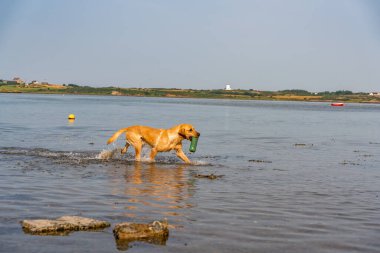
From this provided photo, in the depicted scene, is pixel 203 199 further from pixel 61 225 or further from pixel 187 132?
pixel 187 132

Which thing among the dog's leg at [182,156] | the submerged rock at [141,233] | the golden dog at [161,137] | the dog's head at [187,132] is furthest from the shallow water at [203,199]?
the dog's head at [187,132]


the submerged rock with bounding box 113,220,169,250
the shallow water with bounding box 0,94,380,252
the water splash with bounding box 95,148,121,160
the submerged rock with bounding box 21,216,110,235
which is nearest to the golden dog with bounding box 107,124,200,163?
the shallow water with bounding box 0,94,380,252

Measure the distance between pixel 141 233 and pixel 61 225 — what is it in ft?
4.11

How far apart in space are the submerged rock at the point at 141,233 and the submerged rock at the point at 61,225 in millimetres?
473

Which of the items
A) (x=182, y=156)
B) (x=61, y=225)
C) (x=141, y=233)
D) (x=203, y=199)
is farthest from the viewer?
(x=182, y=156)

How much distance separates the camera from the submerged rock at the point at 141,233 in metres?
8.05

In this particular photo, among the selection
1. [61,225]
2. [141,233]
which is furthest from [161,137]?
[141,233]

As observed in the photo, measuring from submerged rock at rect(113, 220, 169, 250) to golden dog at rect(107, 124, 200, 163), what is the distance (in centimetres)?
978

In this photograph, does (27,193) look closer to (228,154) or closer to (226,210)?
(226,210)

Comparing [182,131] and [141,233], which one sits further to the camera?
[182,131]

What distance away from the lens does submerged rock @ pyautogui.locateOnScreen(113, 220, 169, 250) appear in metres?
8.05

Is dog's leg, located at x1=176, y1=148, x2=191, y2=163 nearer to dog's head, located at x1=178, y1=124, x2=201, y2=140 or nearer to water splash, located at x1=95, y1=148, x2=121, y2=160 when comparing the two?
dog's head, located at x1=178, y1=124, x2=201, y2=140

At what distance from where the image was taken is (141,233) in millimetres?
8234

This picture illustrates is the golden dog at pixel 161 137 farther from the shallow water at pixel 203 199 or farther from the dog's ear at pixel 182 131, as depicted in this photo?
the shallow water at pixel 203 199
